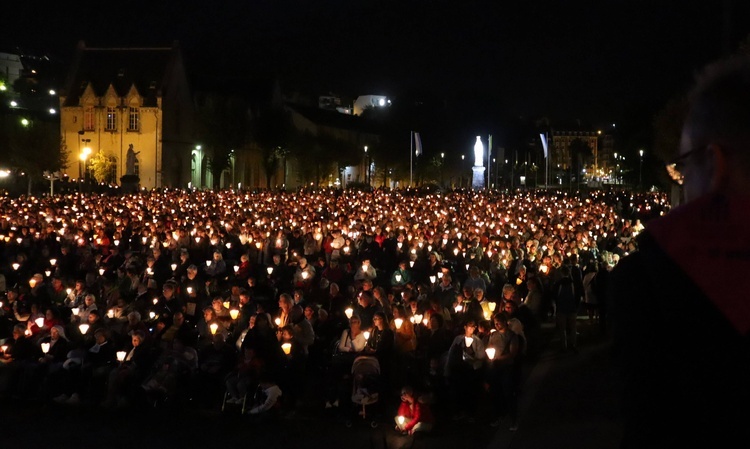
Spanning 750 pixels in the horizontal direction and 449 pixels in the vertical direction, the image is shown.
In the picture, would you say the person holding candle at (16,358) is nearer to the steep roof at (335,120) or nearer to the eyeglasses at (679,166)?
the eyeglasses at (679,166)

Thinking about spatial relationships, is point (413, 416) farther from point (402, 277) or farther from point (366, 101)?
point (366, 101)

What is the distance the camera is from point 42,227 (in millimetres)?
24516

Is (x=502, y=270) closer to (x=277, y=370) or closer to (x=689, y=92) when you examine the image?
(x=277, y=370)

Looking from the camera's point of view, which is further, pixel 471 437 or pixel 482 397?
pixel 482 397

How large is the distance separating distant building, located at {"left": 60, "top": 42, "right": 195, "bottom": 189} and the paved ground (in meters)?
64.5

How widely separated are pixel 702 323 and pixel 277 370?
402 inches

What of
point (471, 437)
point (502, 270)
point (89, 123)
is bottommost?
point (471, 437)

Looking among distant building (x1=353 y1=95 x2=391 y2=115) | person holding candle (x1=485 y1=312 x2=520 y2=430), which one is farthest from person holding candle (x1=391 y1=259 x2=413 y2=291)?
distant building (x1=353 y1=95 x2=391 y2=115)

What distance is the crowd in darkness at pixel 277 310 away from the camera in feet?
38.0

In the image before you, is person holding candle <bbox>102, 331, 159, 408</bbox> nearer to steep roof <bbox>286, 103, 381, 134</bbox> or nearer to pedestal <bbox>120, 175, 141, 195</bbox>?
pedestal <bbox>120, 175, 141, 195</bbox>

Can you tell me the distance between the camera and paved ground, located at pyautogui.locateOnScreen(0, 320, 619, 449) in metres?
10.2

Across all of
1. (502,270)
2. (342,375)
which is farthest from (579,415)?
(502,270)

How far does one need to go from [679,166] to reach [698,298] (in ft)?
1.18

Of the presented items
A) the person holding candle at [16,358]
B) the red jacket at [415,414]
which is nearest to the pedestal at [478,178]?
the person holding candle at [16,358]
